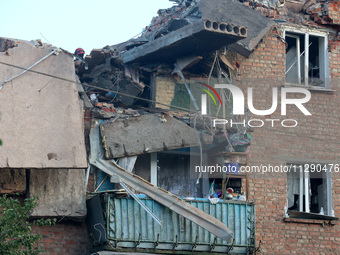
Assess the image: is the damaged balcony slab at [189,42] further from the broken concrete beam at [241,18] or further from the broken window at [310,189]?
the broken window at [310,189]

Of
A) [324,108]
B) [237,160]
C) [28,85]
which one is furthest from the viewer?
[324,108]

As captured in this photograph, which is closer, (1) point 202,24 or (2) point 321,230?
(1) point 202,24

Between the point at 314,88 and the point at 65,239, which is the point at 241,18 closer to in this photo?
the point at 314,88

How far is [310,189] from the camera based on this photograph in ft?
53.6

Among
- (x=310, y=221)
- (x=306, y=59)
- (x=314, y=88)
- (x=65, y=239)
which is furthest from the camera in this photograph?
(x=306, y=59)

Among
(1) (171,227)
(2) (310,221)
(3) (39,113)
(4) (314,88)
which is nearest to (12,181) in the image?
(3) (39,113)

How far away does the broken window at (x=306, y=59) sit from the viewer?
16750mm

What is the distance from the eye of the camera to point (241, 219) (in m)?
14.4

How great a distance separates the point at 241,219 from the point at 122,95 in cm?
332

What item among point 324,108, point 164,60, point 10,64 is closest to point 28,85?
point 10,64

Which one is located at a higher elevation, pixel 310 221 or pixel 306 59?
pixel 306 59

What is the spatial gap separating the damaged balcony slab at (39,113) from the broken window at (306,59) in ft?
16.1

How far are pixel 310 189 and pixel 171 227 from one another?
144 inches

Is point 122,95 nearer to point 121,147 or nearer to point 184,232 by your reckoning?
point 121,147
